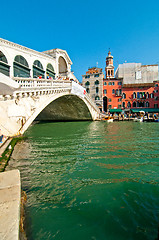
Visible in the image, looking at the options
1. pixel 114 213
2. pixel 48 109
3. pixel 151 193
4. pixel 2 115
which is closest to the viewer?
pixel 114 213

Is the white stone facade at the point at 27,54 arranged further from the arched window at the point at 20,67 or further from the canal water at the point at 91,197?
the canal water at the point at 91,197

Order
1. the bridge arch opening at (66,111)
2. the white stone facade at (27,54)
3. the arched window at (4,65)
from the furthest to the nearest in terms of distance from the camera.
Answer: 1. the bridge arch opening at (66,111)
2. the white stone facade at (27,54)
3. the arched window at (4,65)

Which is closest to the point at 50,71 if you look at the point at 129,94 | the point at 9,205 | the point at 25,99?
the point at 25,99

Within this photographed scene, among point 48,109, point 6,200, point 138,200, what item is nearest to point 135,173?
point 138,200

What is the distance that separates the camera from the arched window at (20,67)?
1485 cm

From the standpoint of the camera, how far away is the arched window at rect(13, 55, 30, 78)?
14.8 metres

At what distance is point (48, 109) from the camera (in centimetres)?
2567

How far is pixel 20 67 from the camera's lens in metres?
15.6

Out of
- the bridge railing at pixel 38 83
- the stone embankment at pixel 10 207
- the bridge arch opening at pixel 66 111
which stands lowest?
the stone embankment at pixel 10 207

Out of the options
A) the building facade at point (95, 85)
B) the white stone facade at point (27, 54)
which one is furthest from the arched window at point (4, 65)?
the building facade at point (95, 85)

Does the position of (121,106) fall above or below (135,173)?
above

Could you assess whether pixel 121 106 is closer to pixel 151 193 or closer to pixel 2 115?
pixel 2 115

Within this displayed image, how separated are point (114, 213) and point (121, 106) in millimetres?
35634

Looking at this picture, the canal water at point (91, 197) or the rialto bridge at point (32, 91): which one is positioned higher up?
the rialto bridge at point (32, 91)
